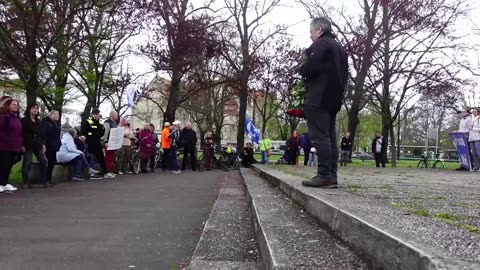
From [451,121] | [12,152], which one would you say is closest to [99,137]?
[12,152]

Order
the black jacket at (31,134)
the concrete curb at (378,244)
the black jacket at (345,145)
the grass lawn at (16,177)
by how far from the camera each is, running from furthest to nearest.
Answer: the black jacket at (345,145), the grass lawn at (16,177), the black jacket at (31,134), the concrete curb at (378,244)

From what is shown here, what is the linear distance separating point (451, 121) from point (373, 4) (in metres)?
46.9

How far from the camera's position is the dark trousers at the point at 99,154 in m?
12.4

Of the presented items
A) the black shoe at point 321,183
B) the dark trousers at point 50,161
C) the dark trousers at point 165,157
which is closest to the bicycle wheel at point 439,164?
the dark trousers at point 165,157

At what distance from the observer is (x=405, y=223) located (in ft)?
8.45

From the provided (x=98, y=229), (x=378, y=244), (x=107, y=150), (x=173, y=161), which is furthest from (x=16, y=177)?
(x=378, y=244)

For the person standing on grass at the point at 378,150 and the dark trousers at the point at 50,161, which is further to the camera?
the person standing on grass at the point at 378,150

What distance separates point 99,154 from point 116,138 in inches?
31.7

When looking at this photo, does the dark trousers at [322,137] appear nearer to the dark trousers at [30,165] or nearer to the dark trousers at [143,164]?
the dark trousers at [30,165]

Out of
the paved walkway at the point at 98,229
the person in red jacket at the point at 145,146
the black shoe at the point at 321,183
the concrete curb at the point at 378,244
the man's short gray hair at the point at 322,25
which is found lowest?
the paved walkway at the point at 98,229

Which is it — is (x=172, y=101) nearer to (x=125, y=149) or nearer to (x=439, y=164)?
(x=125, y=149)

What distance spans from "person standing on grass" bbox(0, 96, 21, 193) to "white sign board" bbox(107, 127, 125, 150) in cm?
443

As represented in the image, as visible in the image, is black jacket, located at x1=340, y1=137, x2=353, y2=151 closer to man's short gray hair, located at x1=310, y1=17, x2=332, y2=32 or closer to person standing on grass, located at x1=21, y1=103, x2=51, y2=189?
person standing on grass, located at x1=21, y1=103, x2=51, y2=189

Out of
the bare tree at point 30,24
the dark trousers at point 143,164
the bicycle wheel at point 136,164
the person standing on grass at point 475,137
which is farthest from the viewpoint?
the dark trousers at point 143,164
